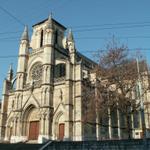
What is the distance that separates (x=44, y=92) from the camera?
36.3 m

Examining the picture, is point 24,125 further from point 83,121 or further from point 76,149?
point 76,149

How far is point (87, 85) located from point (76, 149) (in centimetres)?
1710

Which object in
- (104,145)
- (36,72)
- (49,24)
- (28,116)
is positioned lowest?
(104,145)

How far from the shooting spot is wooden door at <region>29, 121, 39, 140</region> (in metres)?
37.2

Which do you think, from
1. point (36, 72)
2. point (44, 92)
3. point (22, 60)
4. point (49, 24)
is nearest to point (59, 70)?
point (36, 72)

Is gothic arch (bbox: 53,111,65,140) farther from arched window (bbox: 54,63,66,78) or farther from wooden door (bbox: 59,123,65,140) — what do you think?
arched window (bbox: 54,63,66,78)

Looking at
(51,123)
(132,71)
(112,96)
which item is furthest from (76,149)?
(51,123)

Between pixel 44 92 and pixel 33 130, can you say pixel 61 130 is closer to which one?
pixel 33 130

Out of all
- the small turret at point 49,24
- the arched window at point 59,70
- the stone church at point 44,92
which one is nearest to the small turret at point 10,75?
the stone church at point 44,92

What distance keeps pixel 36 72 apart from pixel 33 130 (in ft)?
32.2

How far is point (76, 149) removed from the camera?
2052 centimetres

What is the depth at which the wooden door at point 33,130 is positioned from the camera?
→ 37219 millimetres

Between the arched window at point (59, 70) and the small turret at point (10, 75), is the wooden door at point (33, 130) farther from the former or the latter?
the small turret at point (10, 75)

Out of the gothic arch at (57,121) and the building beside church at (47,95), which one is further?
the gothic arch at (57,121)
